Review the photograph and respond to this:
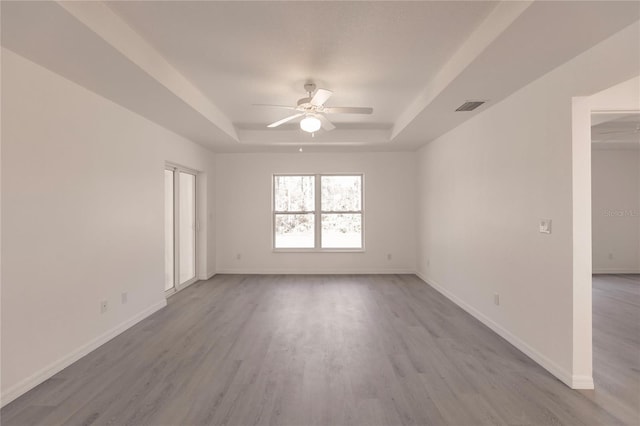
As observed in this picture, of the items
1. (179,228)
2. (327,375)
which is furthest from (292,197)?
(327,375)

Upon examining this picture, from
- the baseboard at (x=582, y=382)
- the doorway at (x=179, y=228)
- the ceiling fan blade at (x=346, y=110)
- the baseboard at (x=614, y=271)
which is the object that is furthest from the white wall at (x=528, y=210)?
the doorway at (x=179, y=228)

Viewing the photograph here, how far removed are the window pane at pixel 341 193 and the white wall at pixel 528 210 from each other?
7.65 feet

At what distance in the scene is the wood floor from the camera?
2.06m

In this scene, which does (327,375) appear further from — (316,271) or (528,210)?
(316,271)

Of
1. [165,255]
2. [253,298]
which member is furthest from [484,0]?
[165,255]

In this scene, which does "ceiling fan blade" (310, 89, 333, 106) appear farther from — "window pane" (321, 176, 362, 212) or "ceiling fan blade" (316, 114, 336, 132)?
"window pane" (321, 176, 362, 212)

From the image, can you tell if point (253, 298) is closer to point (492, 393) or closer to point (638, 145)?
point (492, 393)

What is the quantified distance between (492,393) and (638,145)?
6.68 metres

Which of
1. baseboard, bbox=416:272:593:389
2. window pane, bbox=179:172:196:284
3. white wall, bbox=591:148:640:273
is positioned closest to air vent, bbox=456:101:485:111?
baseboard, bbox=416:272:593:389

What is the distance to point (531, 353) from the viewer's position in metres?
2.83

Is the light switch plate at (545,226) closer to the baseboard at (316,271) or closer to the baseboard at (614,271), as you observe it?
the baseboard at (316,271)

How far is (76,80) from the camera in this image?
9.16 ft

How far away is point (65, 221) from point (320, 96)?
8.34ft

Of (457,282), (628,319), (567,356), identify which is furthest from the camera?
(457,282)
